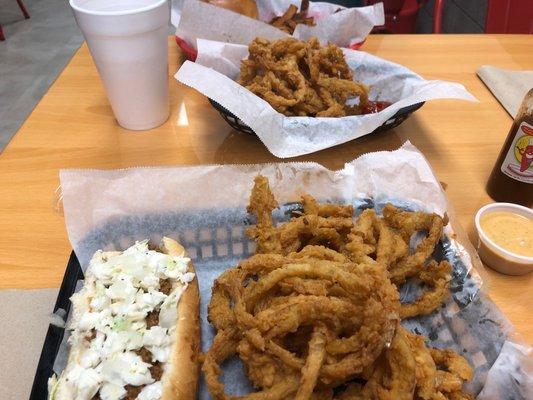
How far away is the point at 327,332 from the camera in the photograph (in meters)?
0.95

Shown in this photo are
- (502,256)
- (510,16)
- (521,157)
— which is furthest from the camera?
(510,16)

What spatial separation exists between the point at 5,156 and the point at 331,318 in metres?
1.33

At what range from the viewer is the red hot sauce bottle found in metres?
1.30

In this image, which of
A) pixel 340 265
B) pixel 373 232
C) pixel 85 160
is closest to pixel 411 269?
pixel 373 232

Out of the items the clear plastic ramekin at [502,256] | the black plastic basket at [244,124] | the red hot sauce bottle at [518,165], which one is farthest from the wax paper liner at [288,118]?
the clear plastic ramekin at [502,256]

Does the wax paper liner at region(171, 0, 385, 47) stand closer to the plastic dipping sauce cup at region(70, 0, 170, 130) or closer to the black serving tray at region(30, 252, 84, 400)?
the plastic dipping sauce cup at region(70, 0, 170, 130)

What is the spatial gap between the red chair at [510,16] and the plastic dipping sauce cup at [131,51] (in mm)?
2071

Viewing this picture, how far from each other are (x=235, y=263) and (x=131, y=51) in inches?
31.1

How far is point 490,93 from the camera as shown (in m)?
2.03

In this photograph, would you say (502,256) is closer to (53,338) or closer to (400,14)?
(53,338)

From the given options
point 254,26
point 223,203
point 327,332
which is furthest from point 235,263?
point 254,26

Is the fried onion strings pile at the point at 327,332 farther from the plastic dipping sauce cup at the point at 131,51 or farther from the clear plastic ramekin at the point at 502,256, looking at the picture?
the plastic dipping sauce cup at the point at 131,51

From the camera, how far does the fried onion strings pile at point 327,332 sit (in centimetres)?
90

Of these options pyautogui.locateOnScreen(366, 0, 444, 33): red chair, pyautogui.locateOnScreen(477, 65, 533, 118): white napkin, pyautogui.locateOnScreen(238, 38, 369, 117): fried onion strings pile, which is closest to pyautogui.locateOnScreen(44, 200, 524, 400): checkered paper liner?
pyautogui.locateOnScreen(238, 38, 369, 117): fried onion strings pile
